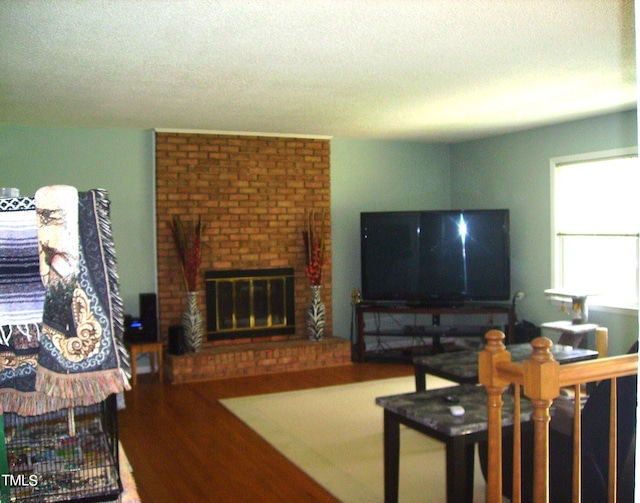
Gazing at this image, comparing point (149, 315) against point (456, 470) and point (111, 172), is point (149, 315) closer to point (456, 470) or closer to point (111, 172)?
point (111, 172)

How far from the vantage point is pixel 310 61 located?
12.0ft

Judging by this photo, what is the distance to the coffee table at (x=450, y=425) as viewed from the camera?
2.87 meters

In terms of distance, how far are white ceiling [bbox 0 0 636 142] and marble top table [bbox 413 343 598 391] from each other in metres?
1.87

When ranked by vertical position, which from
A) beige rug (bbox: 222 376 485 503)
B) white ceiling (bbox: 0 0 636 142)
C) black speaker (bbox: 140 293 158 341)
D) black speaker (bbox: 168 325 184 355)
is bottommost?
beige rug (bbox: 222 376 485 503)

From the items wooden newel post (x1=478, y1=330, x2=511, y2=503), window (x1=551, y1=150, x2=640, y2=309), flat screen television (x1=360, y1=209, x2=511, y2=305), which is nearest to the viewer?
wooden newel post (x1=478, y1=330, x2=511, y2=503)

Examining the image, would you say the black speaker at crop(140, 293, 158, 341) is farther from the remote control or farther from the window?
the window

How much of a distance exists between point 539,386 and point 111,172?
17.0 ft

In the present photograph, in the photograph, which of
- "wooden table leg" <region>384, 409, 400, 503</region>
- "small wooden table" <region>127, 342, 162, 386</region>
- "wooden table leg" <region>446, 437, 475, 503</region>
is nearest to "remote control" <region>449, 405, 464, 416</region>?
"wooden table leg" <region>446, 437, 475, 503</region>

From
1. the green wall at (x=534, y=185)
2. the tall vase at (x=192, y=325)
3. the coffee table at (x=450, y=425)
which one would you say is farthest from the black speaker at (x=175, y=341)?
the green wall at (x=534, y=185)

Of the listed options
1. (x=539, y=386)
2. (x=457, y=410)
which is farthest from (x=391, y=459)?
(x=539, y=386)

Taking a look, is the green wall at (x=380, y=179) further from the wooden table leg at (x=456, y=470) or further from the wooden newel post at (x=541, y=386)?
the wooden newel post at (x=541, y=386)

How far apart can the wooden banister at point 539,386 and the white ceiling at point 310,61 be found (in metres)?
1.54

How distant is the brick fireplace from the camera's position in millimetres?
6352

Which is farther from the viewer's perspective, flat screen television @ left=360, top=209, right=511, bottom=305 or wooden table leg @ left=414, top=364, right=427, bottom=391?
flat screen television @ left=360, top=209, right=511, bottom=305
